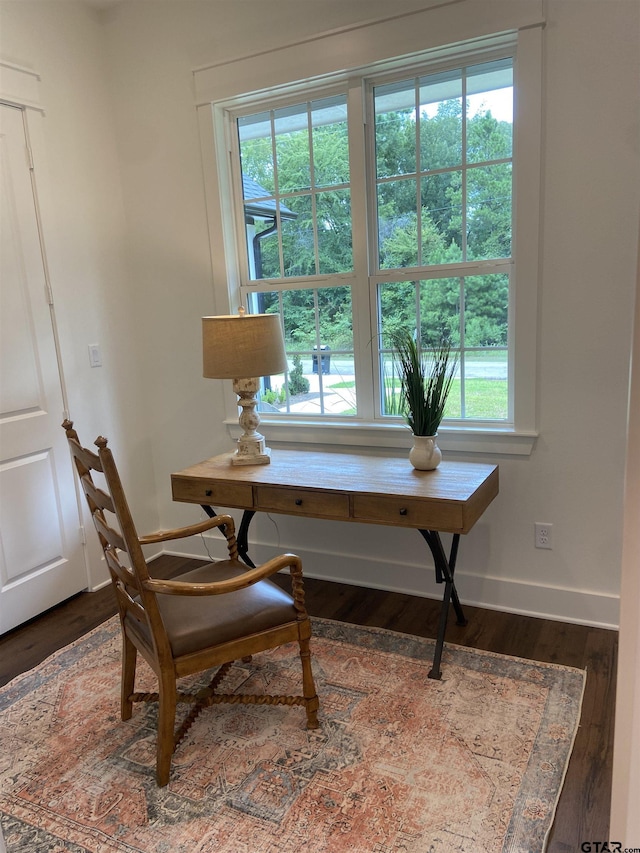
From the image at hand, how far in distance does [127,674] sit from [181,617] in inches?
15.4

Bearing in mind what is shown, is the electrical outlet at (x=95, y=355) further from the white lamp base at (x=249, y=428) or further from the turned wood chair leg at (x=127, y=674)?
the turned wood chair leg at (x=127, y=674)

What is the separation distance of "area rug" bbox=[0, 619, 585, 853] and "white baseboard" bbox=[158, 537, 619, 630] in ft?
1.27

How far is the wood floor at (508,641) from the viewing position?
5.16 feet

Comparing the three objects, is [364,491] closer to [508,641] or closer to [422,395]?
[422,395]

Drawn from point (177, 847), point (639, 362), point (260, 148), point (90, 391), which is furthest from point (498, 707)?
point (260, 148)

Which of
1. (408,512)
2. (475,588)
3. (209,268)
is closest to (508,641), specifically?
(475,588)

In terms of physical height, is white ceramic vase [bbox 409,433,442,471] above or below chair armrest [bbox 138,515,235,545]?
above

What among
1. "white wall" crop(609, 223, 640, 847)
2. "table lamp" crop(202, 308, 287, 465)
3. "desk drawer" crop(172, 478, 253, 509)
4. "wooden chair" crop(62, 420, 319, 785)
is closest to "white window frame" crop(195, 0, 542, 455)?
"table lamp" crop(202, 308, 287, 465)

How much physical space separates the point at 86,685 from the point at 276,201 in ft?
7.40

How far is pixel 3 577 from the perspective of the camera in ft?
8.63

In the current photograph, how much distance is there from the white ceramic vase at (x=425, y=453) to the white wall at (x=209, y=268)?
1.19ft

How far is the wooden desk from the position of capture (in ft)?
6.77

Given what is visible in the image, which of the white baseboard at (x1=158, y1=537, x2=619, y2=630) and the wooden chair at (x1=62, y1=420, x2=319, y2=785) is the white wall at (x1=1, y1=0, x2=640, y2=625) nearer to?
the white baseboard at (x1=158, y1=537, x2=619, y2=630)

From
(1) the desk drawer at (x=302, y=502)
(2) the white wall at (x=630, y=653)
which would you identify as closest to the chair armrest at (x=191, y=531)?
(1) the desk drawer at (x=302, y=502)
